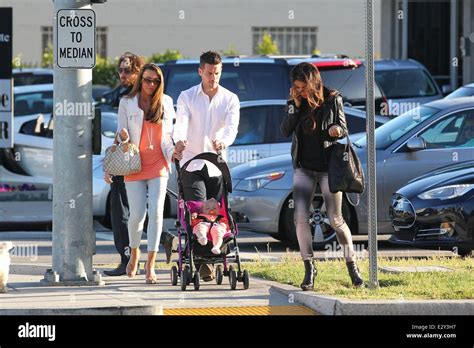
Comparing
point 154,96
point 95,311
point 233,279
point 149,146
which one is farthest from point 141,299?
point 154,96

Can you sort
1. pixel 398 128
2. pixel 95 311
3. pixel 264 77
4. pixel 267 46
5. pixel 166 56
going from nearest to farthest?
A: 1. pixel 95 311
2. pixel 398 128
3. pixel 264 77
4. pixel 166 56
5. pixel 267 46

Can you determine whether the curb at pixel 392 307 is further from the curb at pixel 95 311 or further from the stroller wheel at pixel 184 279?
the stroller wheel at pixel 184 279

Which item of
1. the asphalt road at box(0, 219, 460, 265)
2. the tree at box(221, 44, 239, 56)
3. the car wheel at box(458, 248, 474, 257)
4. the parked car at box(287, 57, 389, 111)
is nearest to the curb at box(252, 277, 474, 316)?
the car wheel at box(458, 248, 474, 257)

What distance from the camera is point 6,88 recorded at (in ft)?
49.0

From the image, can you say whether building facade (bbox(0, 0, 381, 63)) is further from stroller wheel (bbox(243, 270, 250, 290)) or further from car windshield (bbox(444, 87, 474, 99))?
stroller wheel (bbox(243, 270, 250, 290))

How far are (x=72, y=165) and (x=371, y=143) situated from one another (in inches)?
104

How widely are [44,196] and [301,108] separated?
9.51 m

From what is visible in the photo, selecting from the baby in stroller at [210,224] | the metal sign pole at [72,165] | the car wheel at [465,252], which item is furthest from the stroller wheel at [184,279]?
the car wheel at [465,252]

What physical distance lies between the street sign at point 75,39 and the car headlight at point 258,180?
4.22 meters

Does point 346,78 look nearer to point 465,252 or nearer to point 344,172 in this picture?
point 465,252

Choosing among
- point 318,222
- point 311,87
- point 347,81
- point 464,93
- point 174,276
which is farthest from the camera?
point 347,81

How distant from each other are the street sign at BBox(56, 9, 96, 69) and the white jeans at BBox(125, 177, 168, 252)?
44.7 inches

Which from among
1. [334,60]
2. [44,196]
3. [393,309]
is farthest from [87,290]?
[334,60]

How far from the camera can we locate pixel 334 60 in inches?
833
